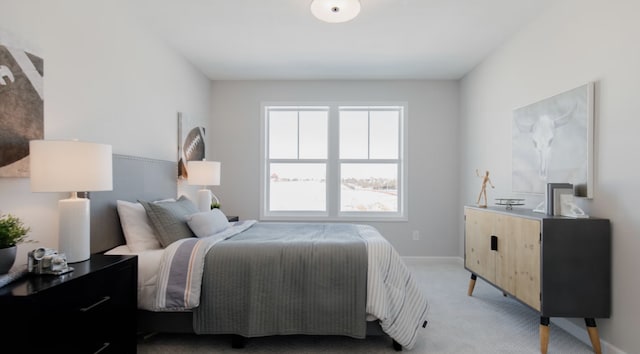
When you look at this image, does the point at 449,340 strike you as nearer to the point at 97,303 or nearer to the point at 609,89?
the point at 609,89

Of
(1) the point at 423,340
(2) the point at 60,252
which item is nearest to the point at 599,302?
(1) the point at 423,340

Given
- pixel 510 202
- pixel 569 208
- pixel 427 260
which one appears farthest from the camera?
pixel 427 260

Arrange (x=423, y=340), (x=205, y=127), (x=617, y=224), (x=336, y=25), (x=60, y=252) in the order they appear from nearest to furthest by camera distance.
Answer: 1. (x=60, y=252)
2. (x=617, y=224)
3. (x=423, y=340)
4. (x=336, y=25)
5. (x=205, y=127)

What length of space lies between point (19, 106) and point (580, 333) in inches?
149

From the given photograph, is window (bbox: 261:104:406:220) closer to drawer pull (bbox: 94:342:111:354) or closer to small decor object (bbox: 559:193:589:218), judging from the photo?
small decor object (bbox: 559:193:589:218)

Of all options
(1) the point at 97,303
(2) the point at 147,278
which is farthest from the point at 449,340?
(1) the point at 97,303

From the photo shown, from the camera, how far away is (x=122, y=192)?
254cm

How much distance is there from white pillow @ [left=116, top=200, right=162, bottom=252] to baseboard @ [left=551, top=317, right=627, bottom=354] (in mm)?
3078

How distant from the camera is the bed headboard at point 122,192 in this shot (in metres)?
2.27

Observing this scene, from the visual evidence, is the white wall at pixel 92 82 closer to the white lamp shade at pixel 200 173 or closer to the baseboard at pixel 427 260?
the white lamp shade at pixel 200 173

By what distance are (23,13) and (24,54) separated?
224 mm

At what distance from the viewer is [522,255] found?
92.7 inches

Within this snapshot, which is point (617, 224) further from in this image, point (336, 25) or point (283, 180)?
point (283, 180)

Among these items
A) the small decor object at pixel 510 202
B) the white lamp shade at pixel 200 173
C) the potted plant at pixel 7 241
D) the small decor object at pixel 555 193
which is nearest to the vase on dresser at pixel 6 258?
the potted plant at pixel 7 241
